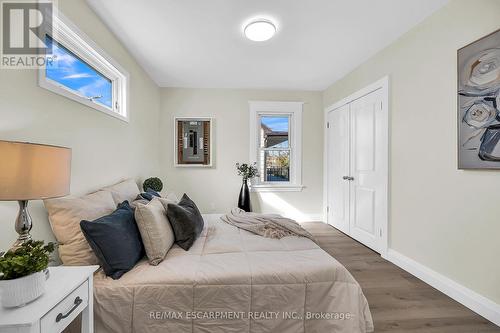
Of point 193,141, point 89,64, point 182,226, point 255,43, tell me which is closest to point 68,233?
point 182,226

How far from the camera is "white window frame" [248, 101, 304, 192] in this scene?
4.32 m

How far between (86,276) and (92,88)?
1.91 metres

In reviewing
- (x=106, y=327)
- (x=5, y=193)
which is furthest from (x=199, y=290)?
(x=5, y=193)

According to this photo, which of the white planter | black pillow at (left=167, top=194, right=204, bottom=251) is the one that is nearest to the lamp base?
the white planter

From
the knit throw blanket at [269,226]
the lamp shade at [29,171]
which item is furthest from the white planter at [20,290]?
the knit throw blanket at [269,226]

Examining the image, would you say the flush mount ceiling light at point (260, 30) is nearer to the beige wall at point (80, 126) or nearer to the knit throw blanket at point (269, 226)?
the beige wall at point (80, 126)

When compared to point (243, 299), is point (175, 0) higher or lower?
higher

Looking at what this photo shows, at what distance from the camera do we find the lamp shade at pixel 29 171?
0.93 metres

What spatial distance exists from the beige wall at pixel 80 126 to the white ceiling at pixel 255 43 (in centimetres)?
23

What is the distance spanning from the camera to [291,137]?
14.7ft

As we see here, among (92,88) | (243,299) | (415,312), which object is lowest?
(415,312)

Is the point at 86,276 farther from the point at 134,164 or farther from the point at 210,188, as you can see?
the point at 210,188

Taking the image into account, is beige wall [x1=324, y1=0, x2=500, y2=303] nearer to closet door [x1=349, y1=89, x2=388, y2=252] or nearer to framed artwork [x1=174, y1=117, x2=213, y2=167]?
closet door [x1=349, y1=89, x2=388, y2=252]

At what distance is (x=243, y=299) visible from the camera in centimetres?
137
